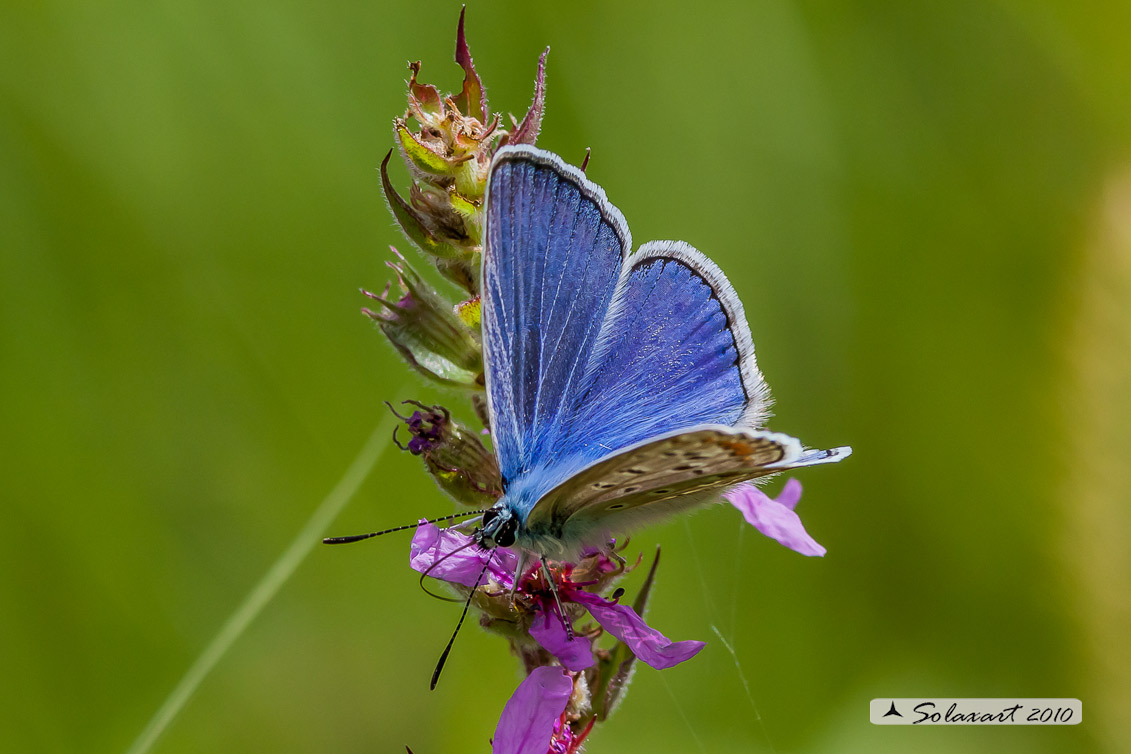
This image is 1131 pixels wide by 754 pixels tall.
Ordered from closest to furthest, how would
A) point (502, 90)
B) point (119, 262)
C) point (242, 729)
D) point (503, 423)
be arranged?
point (503, 423), point (242, 729), point (119, 262), point (502, 90)

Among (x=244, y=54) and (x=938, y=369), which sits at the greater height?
(x=244, y=54)

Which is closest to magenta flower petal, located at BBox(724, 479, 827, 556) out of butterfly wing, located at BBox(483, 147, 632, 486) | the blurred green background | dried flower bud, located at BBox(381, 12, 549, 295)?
butterfly wing, located at BBox(483, 147, 632, 486)

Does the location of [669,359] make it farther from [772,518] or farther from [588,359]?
[772,518]

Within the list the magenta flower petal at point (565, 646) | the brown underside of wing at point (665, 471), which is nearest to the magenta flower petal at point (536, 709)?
the magenta flower petal at point (565, 646)

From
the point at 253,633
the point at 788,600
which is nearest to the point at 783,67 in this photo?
the point at 788,600

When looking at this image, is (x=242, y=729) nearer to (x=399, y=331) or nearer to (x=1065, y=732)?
(x=399, y=331)
